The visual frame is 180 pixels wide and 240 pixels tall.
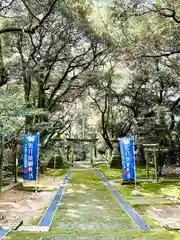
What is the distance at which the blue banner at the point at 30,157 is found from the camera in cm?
691

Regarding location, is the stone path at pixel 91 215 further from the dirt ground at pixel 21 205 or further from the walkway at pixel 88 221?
the dirt ground at pixel 21 205

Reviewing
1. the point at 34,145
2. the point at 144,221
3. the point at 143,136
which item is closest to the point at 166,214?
the point at 144,221

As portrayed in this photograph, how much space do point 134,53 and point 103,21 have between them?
9.36 ft

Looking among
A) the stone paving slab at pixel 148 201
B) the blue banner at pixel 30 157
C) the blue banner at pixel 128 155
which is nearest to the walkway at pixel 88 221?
the stone paving slab at pixel 148 201

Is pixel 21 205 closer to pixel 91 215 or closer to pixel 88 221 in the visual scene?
pixel 91 215

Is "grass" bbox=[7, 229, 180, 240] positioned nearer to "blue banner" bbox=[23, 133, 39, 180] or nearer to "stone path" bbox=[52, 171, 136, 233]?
"stone path" bbox=[52, 171, 136, 233]

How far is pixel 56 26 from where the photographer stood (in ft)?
33.0

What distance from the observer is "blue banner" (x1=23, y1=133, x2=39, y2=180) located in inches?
272

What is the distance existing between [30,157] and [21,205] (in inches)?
82.1

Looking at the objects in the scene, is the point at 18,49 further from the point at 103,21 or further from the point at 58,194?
the point at 58,194

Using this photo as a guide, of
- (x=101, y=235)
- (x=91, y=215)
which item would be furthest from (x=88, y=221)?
(x=101, y=235)

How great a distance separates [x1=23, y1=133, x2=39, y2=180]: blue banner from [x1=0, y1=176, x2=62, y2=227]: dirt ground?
1.64ft

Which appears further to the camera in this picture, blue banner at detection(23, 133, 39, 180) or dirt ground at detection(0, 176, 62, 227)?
blue banner at detection(23, 133, 39, 180)

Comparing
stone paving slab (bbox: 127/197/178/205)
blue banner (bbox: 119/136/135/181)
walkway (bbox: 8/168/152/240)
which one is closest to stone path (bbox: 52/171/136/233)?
walkway (bbox: 8/168/152/240)
